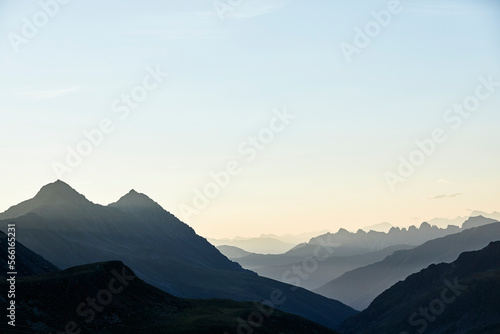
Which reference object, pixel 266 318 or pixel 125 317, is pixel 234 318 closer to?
pixel 266 318

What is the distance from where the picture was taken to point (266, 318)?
152 meters

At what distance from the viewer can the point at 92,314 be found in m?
126

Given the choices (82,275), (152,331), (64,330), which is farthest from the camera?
(82,275)

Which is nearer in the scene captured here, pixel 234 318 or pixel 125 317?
pixel 125 317

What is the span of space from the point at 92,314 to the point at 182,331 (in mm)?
17433

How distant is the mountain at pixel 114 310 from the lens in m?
119

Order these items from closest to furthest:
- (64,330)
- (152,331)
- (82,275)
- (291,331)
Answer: (64,330), (152,331), (82,275), (291,331)

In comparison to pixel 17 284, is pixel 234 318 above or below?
below

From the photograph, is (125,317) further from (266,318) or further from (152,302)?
(266,318)

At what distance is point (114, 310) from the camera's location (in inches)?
5138

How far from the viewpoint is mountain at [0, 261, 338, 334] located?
119m

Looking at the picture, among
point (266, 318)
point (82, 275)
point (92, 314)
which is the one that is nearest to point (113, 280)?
point (82, 275)

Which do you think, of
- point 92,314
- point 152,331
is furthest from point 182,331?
point 92,314

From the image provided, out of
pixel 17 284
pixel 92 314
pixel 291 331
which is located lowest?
pixel 291 331
